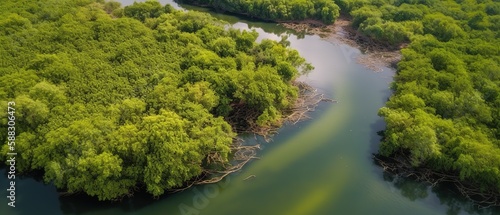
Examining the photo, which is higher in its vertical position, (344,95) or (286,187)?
(344,95)

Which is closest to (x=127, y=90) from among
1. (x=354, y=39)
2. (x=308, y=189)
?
(x=308, y=189)

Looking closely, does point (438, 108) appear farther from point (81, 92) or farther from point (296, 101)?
point (81, 92)

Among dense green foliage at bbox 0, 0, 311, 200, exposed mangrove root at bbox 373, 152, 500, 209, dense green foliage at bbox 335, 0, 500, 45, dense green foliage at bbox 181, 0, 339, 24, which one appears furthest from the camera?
dense green foliage at bbox 181, 0, 339, 24

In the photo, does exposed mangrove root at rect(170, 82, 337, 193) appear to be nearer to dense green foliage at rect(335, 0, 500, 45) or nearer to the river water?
the river water

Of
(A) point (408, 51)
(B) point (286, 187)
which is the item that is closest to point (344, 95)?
(A) point (408, 51)

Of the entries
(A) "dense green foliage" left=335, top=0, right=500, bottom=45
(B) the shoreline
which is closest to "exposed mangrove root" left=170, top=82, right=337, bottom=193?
(B) the shoreline
